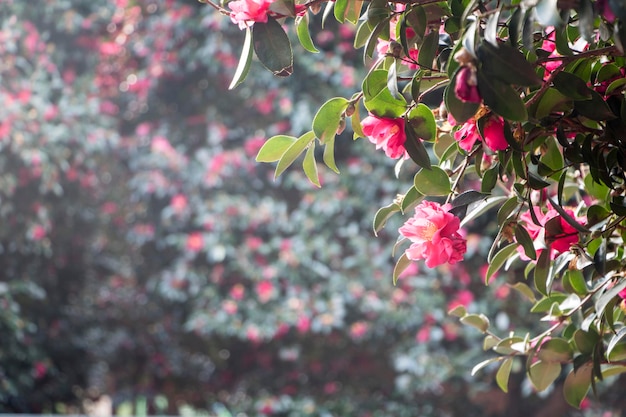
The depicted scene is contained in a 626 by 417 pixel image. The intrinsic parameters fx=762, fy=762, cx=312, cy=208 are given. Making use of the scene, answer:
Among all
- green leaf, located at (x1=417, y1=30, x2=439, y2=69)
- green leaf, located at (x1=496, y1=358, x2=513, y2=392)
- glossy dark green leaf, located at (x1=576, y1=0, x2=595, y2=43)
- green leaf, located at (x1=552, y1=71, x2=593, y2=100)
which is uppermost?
glossy dark green leaf, located at (x1=576, y1=0, x2=595, y2=43)

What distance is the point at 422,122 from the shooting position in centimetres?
64

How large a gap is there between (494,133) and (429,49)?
102 mm

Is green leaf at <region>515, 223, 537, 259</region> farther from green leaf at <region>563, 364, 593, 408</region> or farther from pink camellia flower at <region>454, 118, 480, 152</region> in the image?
green leaf at <region>563, 364, 593, 408</region>

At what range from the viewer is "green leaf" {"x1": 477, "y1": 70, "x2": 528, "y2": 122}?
496 mm

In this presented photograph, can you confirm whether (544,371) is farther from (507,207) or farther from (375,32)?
(375,32)

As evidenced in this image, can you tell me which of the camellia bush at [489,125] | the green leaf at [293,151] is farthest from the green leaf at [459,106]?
the green leaf at [293,151]

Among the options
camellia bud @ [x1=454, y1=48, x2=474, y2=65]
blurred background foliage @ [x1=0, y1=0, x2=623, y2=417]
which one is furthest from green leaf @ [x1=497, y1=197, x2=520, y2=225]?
blurred background foliage @ [x1=0, y1=0, x2=623, y2=417]

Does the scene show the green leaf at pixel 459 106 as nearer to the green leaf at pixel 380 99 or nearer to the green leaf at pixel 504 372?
the green leaf at pixel 380 99

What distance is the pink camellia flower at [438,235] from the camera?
25.2 inches

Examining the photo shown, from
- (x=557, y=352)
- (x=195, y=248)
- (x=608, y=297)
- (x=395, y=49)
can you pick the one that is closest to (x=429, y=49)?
(x=395, y=49)

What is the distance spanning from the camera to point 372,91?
2.10 ft

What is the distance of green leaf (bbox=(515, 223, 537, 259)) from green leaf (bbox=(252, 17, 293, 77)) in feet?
0.82

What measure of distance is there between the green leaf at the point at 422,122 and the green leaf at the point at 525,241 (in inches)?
4.5

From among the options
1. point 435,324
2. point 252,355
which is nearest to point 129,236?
point 252,355
